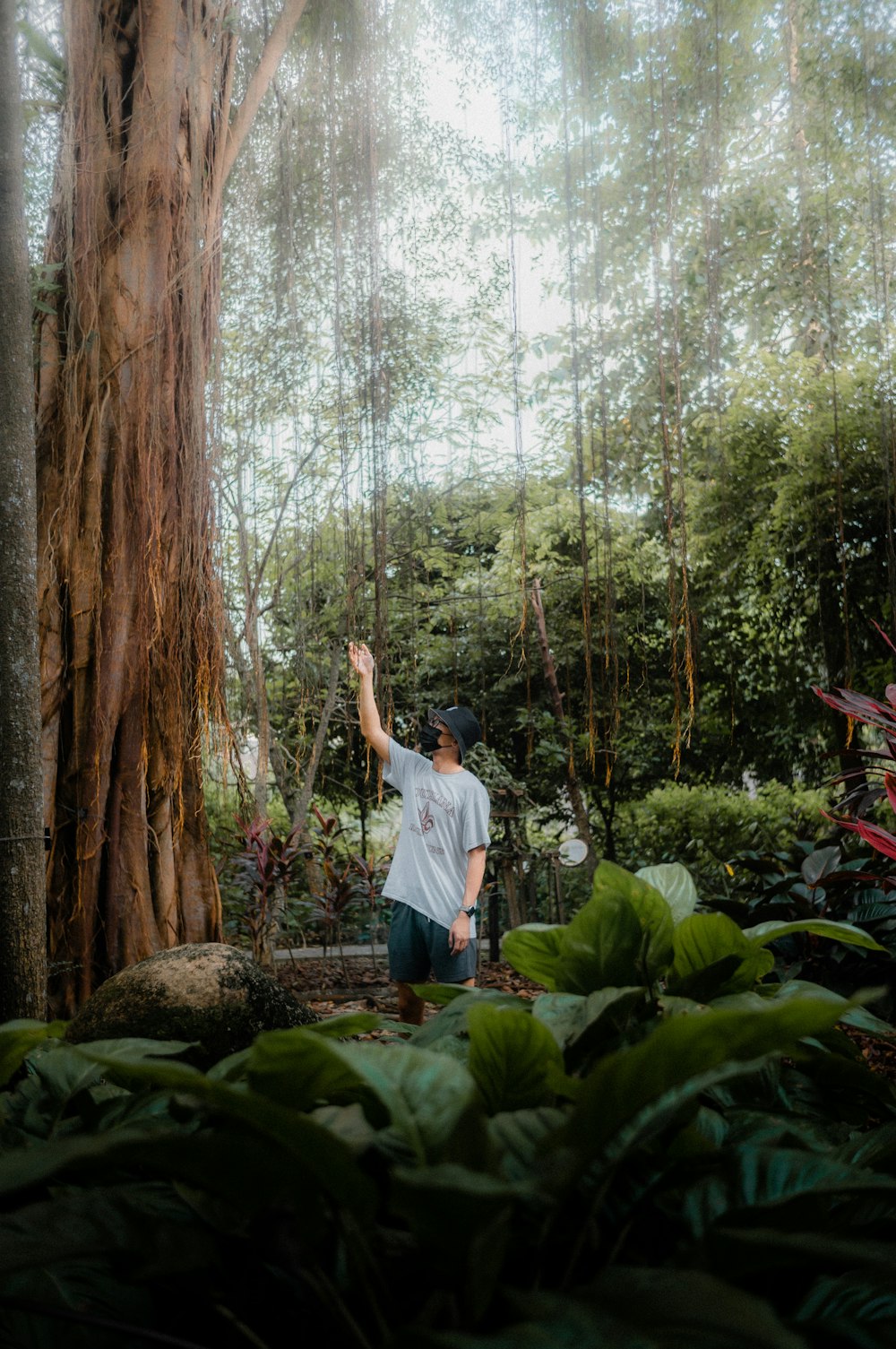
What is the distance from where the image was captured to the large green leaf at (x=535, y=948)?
796 millimetres

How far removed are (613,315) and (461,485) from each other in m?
1.30

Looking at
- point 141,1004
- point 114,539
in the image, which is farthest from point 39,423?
point 141,1004

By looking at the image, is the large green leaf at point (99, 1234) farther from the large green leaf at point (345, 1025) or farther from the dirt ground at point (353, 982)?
the dirt ground at point (353, 982)

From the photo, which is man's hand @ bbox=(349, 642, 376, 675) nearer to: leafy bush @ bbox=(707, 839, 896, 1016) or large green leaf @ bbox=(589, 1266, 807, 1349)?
leafy bush @ bbox=(707, 839, 896, 1016)

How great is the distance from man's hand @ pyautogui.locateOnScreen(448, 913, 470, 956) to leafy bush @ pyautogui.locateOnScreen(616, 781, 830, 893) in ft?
9.90

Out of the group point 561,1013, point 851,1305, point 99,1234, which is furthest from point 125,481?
point 851,1305

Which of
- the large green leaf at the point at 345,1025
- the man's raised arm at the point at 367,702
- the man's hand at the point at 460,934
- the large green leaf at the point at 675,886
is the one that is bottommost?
the man's hand at the point at 460,934

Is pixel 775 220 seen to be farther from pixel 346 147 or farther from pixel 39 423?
pixel 39 423

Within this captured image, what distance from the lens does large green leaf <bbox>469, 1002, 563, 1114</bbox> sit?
564 millimetres

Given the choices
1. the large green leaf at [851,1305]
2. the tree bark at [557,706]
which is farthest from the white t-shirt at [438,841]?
the tree bark at [557,706]

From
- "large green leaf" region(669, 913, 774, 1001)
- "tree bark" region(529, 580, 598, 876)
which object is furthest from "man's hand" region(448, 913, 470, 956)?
"tree bark" region(529, 580, 598, 876)

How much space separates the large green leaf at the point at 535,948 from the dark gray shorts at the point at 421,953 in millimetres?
1600

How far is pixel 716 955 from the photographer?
2.52 ft

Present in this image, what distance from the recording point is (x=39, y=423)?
2342 millimetres
